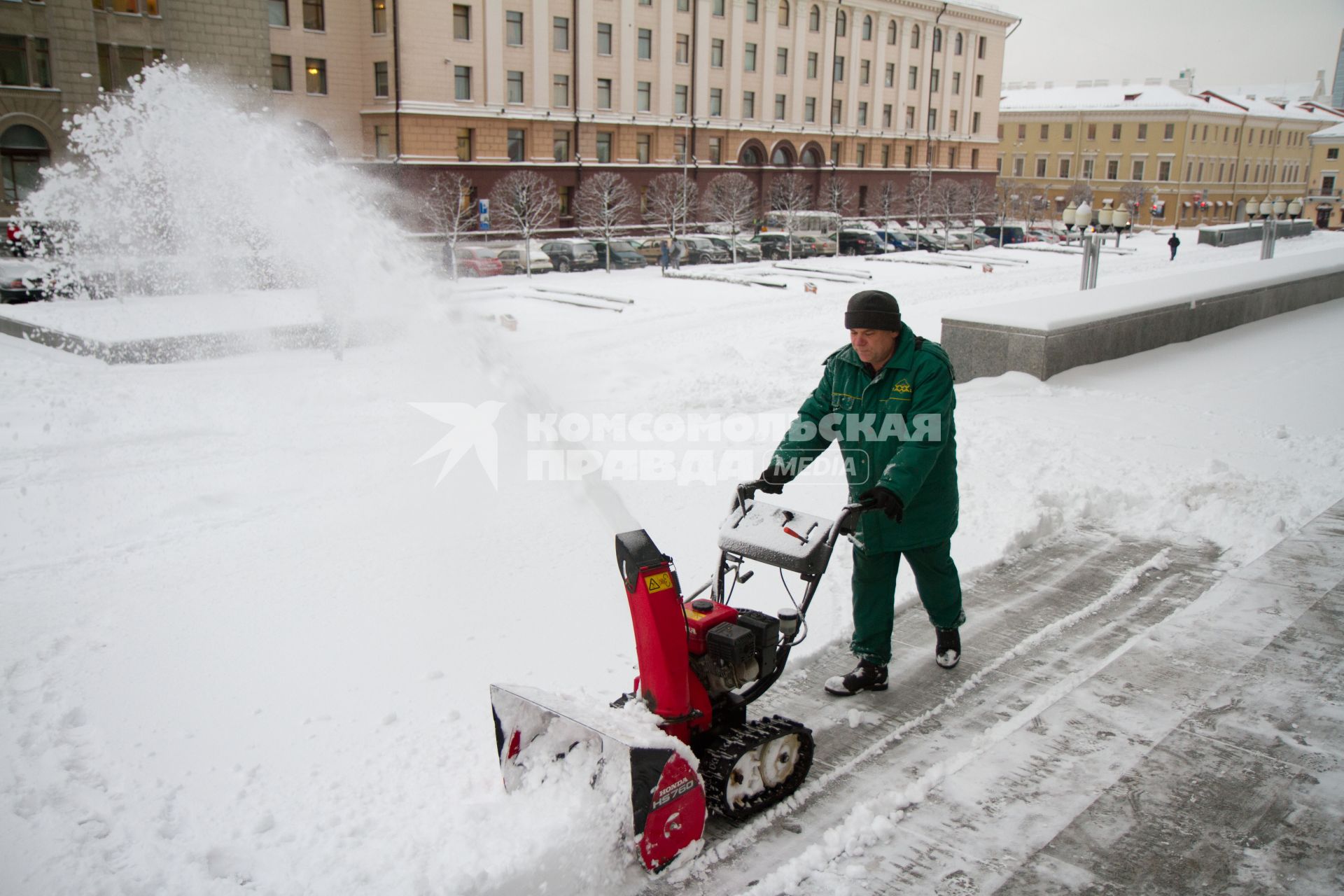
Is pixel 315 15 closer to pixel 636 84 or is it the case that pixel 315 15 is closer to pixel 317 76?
pixel 317 76

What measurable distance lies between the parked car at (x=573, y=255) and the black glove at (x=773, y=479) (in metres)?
28.1

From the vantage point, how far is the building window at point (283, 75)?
42219 millimetres

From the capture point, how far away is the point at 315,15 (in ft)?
140

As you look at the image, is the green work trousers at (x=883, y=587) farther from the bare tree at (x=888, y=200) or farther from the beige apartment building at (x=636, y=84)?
the bare tree at (x=888, y=200)

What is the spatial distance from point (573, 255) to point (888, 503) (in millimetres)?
28716

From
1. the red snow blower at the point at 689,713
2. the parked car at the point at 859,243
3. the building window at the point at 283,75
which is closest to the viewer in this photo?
the red snow blower at the point at 689,713

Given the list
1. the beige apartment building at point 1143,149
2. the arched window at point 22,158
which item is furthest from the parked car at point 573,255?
the beige apartment building at point 1143,149

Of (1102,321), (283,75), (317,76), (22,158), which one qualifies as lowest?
(1102,321)

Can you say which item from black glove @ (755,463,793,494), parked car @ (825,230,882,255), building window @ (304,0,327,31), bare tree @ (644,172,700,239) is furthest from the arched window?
black glove @ (755,463,793,494)

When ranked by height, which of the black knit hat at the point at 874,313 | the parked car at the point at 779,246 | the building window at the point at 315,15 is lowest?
the black knit hat at the point at 874,313

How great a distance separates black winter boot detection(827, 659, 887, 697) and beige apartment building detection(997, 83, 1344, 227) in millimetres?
74044

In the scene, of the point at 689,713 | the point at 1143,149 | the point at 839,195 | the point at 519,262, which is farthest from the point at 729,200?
the point at 1143,149

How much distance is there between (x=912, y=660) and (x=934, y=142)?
67149 millimetres

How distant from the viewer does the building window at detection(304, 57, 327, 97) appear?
4281cm
